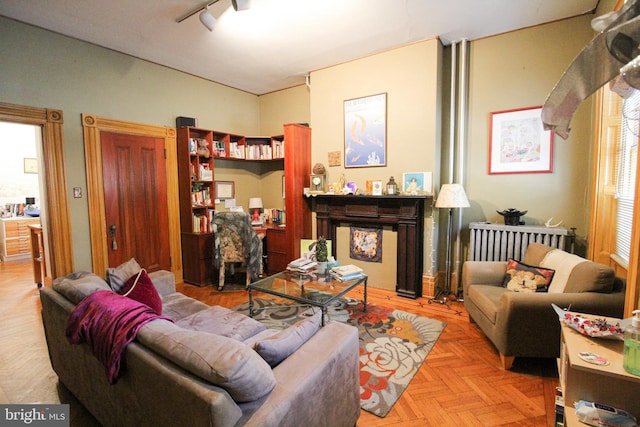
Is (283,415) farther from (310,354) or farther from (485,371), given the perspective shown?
(485,371)

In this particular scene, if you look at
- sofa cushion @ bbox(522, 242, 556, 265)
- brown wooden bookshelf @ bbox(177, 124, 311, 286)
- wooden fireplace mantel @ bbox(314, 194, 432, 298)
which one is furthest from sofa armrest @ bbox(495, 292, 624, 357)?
brown wooden bookshelf @ bbox(177, 124, 311, 286)

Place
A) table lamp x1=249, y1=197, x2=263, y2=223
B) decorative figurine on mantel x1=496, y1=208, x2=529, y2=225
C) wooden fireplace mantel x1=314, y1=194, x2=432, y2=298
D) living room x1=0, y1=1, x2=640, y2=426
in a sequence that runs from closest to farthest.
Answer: living room x1=0, y1=1, x2=640, y2=426, decorative figurine on mantel x1=496, y1=208, x2=529, y2=225, wooden fireplace mantel x1=314, y1=194, x2=432, y2=298, table lamp x1=249, y1=197, x2=263, y2=223

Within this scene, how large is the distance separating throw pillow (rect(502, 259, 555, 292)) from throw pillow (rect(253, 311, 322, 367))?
1950mm

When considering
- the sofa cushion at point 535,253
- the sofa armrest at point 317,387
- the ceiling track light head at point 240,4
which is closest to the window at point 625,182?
the sofa cushion at point 535,253

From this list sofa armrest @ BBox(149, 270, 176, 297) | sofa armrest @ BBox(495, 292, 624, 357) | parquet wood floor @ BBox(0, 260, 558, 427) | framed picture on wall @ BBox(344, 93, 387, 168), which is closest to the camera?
parquet wood floor @ BBox(0, 260, 558, 427)

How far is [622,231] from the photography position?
7.45 feet

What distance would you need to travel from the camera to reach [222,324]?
2.04 m

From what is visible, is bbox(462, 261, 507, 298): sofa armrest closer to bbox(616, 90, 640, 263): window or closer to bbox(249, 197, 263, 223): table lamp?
bbox(616, 90, 640, 263): window

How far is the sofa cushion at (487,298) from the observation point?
229 cm

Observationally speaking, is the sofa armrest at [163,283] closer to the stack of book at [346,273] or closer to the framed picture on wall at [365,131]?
the stack of book at [346,273]

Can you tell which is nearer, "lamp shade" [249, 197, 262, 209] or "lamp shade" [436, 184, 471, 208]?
"lamp shade" [436, 184, 471, 208]

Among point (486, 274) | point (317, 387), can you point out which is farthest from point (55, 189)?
point (486, 274)

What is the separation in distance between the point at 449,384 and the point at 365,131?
2.86 m

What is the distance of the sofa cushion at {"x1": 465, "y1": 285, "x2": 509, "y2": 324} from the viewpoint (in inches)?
90.2
